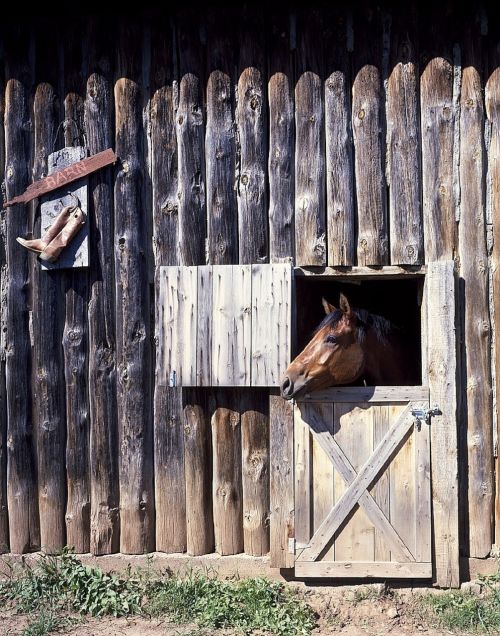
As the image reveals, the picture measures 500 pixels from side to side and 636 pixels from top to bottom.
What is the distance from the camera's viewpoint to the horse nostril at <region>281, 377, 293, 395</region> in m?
4.49

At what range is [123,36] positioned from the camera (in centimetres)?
513

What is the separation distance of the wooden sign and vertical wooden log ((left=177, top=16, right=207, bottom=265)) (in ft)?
1.97

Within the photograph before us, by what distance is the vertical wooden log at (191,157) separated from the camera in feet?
16.4

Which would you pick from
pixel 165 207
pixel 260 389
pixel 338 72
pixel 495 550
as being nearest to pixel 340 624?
pixel 495 550

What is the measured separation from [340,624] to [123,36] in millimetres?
4860

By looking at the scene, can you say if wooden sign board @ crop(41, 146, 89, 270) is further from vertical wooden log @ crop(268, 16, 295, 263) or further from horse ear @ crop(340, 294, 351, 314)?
horse ear @ crop(340, 294, 351, 314)

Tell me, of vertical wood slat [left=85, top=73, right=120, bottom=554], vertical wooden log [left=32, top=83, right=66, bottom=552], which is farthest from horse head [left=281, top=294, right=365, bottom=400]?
vertical wooden log [left=32, top=83, right=66, bottom=552]

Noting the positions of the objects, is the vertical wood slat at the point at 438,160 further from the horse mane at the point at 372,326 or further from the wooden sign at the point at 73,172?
the wooden sign at the point at 73,172

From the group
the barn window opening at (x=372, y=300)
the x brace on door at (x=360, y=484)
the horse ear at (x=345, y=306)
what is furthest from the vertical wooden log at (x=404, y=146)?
the barn window opening at (x=372, y=300)

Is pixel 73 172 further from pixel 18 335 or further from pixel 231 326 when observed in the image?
pixel 231 326

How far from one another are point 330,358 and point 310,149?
5.43ft

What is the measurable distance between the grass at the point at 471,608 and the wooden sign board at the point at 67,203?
380 cm

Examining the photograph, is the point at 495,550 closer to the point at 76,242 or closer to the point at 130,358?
the point at 130,358

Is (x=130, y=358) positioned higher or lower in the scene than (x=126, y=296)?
lower
